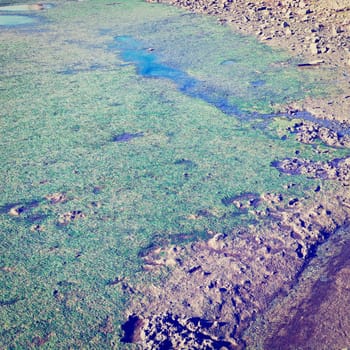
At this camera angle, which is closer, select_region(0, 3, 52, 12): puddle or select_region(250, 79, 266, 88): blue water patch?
select_region(250, 79, 266, 88): blue water patch

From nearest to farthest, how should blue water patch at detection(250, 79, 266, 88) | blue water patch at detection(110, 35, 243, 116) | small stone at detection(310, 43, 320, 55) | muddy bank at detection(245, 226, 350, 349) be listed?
1. muddy bank at detection(245, 226, 350, 349)
2. blue water patch at detection(110, 35, 243, 116)
3. blue water patch at detection(250, 79, 266, 88)
4. small stone at detection(310, 43, 320, 55)

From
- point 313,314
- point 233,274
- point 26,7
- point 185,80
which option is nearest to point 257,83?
point 185,80

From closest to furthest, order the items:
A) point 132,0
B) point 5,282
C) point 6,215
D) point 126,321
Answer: point 126,321
point 5,282
point 6,215
point 132,0

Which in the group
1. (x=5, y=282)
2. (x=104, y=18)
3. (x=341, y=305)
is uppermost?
(x=104, y=18)

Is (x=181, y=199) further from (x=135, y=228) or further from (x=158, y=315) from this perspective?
(x=158, y=315)

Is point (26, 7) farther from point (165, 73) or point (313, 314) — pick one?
point (313, 314)

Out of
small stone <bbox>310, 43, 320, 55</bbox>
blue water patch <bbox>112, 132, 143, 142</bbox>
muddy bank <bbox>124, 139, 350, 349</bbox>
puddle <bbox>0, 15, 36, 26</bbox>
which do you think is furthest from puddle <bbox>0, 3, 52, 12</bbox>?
muddy bank <bbox>124, 139, 350, 349</bbox>

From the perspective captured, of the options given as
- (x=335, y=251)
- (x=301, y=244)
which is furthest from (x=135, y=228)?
(x=335, y=251)

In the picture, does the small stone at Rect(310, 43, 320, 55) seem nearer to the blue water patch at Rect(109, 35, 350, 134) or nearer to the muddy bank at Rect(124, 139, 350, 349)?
the blue water patch at Rect(109, 35, 350, 134)
